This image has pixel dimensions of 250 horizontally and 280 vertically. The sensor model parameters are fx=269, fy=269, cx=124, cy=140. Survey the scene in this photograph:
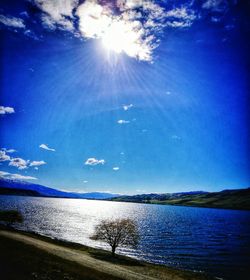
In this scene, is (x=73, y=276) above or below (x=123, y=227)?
below

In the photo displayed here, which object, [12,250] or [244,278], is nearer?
[12,250]

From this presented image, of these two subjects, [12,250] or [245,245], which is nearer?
[12,250]

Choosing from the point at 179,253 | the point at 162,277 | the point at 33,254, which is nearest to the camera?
the point at 33,254

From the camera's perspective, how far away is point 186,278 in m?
49.4

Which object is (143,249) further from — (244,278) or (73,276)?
(73,276)

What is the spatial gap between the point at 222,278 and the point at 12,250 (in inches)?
1605

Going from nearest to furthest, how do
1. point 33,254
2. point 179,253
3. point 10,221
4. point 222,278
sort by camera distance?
point 33,254
point 222,278
point 179,253
point 10,221

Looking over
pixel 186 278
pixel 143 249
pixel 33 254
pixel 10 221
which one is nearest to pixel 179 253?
pixel 143 249

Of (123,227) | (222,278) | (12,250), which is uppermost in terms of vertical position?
(123,227)

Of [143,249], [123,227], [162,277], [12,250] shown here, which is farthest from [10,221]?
[162,277]

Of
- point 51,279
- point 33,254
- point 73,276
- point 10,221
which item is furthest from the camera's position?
point 10,221

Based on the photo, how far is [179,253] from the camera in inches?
3091

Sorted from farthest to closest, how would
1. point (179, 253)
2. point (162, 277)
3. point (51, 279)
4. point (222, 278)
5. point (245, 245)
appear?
Result: point (245, 245), point (179, 253), point (222, 278), point (162, 277), point (51, 279)

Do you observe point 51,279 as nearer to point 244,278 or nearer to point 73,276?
point 73,276
